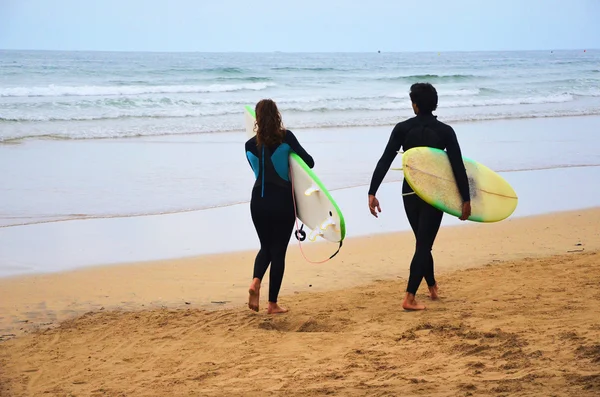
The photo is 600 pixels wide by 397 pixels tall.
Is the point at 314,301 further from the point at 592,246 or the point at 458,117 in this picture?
the point at 458,117

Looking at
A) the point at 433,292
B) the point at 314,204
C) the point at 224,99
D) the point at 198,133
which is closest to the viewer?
the point at 314,204

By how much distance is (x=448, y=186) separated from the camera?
5023 mm

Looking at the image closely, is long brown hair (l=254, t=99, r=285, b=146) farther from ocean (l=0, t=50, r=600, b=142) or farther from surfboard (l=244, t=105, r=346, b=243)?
ocean (l=0, t=50, r=600, b=142)

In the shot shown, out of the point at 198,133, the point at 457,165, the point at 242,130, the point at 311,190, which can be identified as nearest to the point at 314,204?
the point at 311,190

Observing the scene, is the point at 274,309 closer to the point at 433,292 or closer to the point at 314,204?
the point at 314,204

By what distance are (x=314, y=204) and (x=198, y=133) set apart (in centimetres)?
1227

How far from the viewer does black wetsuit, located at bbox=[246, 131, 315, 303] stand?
16.4 ft

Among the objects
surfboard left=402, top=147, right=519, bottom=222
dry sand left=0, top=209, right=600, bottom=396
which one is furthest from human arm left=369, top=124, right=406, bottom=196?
dry sand left=0, top=209, right=600, bottom=396

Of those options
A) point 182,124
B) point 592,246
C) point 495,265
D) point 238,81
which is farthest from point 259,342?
point 238,81

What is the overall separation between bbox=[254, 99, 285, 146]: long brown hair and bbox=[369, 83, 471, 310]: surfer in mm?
714

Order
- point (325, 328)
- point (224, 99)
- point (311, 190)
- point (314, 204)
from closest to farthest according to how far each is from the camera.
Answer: point (325, 328) < point (311, 190) < point (314, 204) < point (224, 99)

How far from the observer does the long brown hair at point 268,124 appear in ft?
16.0

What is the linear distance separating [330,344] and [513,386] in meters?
1.27

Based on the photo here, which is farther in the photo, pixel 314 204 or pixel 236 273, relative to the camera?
pixel 236 273
